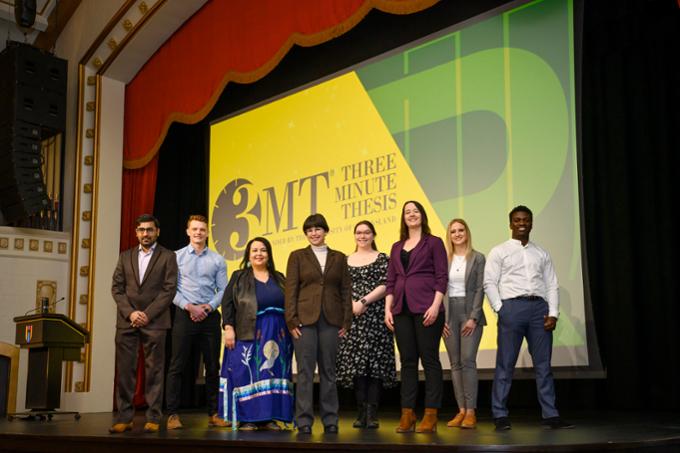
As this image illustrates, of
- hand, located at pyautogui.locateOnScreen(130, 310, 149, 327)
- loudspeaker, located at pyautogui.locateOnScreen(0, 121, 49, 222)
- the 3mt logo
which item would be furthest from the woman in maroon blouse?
loudspeaker, located at pyautogui.locateOnScreen(0, 121, 49, 222)

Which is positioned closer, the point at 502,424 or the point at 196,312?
the point at 502,424

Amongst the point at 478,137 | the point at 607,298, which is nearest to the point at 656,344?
the point at 607,298

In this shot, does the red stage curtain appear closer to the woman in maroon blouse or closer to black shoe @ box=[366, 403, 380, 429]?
the woman in maroon blouse

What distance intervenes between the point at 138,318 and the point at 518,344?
1.95 m

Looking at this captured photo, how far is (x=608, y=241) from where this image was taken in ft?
16.8

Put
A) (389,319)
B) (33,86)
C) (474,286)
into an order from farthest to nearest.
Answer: (33,86)
(474,286)
(389,319)

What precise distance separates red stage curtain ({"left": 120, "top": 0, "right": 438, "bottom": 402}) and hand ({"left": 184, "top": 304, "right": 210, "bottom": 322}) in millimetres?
2472

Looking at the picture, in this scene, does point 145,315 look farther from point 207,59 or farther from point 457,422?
point 207,59

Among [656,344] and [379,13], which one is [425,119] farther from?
[656,344]

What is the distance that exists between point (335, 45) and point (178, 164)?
106 inches

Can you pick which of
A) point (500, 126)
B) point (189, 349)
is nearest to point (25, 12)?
point (189, 349)

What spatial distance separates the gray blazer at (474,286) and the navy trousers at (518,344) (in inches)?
6.4

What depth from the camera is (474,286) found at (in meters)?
4.21

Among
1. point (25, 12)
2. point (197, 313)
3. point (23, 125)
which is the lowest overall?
point (197, 313)
